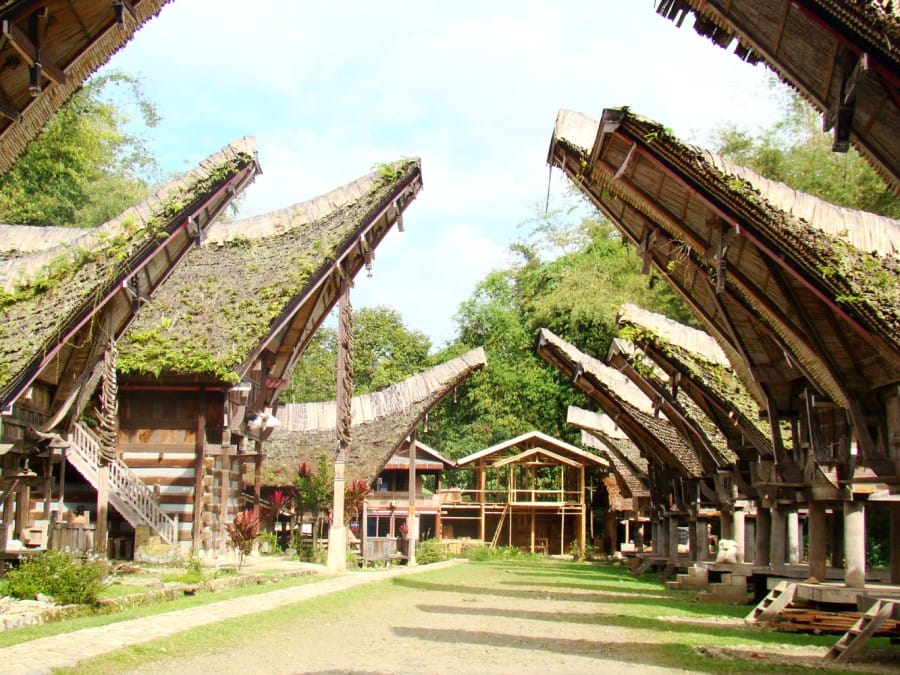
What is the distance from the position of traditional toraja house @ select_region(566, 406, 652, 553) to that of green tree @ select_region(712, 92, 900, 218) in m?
8.79

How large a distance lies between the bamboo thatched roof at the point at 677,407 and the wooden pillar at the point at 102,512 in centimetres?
1018

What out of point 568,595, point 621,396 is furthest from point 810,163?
point 568,595

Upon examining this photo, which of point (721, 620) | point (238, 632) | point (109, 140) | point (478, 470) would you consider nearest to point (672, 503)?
point (721, 620)

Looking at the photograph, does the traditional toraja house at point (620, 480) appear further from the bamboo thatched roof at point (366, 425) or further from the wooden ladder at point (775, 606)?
the wooden ladder at point (775, 606)

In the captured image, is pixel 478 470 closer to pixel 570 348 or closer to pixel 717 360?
→ pixel 570 348

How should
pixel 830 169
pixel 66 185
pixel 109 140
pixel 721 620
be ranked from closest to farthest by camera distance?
pixel 721 620, pixel 830 169, pixel 66 185, pixel 109 140

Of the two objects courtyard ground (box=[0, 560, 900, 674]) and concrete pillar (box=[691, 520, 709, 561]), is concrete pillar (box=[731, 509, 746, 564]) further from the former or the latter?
courtyard ground (box=[0, 560, 900, 674])

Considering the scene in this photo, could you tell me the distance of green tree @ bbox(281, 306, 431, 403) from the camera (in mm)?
59188

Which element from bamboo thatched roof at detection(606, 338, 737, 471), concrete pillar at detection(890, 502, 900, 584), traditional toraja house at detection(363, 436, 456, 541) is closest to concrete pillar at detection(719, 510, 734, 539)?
bamboo thatched roof at detection(606, 338, 737, 471)

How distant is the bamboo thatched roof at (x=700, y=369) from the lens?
1828cm

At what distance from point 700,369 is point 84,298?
10566mm

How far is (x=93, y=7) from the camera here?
7.66 m

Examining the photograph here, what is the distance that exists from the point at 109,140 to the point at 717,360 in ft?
112

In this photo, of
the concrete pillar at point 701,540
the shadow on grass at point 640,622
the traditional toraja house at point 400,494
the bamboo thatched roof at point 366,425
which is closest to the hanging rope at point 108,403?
the shadow on grass at point 640,622
